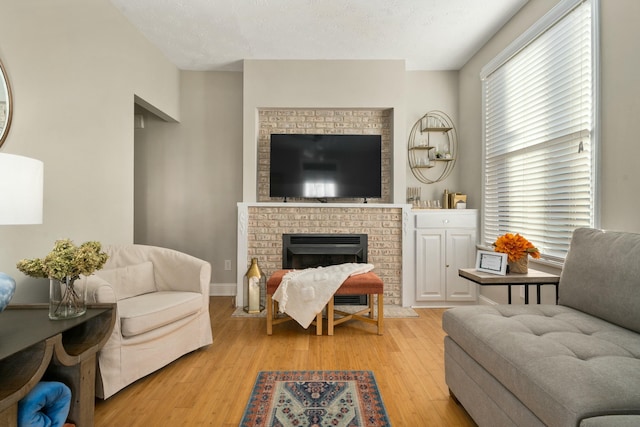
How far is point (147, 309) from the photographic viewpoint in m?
2.12

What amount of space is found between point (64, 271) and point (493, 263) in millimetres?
2510

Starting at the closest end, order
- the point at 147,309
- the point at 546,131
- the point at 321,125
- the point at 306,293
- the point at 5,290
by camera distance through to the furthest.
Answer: the point at 5,290 < the point at 147,309 < the point at 546,131 < the point at 306,293 < the point at 321,125

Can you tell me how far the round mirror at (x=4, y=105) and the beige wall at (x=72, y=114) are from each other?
6 cm

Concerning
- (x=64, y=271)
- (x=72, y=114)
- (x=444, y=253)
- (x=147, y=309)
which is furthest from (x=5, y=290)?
(x=444, y=253)

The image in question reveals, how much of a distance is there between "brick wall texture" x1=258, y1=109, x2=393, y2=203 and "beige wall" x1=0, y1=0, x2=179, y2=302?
133cm

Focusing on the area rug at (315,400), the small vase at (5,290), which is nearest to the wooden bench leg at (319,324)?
the area rug at (315,400)

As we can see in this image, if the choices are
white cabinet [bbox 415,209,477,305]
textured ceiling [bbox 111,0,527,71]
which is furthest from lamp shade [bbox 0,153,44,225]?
white cabinet [bbox 415,209,477,305]

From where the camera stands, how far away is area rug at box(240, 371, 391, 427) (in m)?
1.68

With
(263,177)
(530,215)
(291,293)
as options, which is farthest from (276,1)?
(530,215)

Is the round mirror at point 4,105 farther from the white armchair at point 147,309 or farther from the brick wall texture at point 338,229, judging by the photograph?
the brick wall texture at point 338,229

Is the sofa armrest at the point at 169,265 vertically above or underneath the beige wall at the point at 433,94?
underneath

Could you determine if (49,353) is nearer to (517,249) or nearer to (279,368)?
(279,368)

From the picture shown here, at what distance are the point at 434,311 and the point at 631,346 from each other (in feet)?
7.72

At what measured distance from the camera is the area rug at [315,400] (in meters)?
1.68
